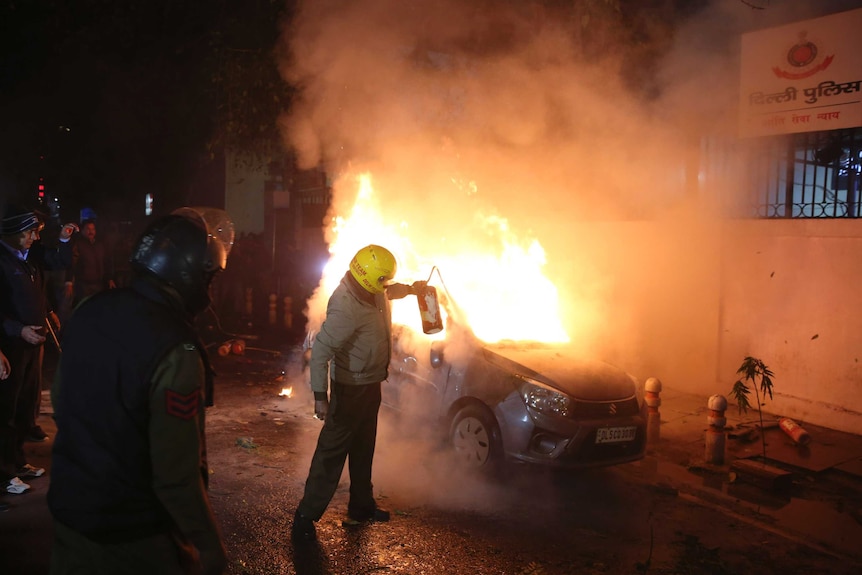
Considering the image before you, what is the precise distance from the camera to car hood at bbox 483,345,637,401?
5.73 metres

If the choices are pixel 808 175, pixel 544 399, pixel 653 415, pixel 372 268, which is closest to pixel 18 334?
pixel 372 268

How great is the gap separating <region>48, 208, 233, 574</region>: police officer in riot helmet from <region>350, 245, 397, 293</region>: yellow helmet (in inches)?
103

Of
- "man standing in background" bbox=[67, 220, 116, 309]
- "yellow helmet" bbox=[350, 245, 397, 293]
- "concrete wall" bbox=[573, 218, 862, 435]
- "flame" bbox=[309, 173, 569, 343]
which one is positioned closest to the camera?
"yellow helmet" bbox=[350, 245, 397, 293]

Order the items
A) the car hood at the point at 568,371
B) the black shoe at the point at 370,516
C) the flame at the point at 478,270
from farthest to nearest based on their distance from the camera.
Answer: the flame at the point at 478,270 → the car hood at the point at 568,371 → the black shoe at the point at 370,516

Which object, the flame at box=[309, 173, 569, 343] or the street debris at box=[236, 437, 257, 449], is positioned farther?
the flame at box=[309, 173, 569, 343]

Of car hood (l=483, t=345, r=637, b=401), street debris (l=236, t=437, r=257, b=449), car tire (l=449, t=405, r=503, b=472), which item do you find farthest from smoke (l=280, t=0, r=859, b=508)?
car hood (l=483, t=345, r=637, b=401)

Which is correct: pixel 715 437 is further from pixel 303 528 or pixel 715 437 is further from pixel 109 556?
pixel 109 556

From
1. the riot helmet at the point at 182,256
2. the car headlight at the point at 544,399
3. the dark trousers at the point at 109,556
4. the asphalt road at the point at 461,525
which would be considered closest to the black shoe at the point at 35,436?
the asphalt road at the point at 461,525

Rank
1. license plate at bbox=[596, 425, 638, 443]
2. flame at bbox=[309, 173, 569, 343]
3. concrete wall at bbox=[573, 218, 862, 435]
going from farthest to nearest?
concrete wall at bbox=[573, 218, 862, 435] < flame at bbox=[309, 173, 569, 343] < license plate at bbox=[596, 425, 638, 443]

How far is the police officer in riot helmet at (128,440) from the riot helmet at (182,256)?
105 millimetres

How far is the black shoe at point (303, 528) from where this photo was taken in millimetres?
4645

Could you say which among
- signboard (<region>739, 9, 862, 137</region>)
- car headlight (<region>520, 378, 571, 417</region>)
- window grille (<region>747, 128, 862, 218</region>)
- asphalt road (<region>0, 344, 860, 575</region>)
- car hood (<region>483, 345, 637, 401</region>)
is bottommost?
asphalt road (<region>0, 344, 860, 575</region>)

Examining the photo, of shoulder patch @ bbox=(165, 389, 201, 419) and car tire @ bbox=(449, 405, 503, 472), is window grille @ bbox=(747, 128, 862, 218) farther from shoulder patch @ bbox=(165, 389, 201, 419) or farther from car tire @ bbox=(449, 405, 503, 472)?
shoulder patch @ bbox=(165, 389, 201, 419)

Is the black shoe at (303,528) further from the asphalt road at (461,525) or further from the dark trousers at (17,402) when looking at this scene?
the dark trousers at (17,402)
